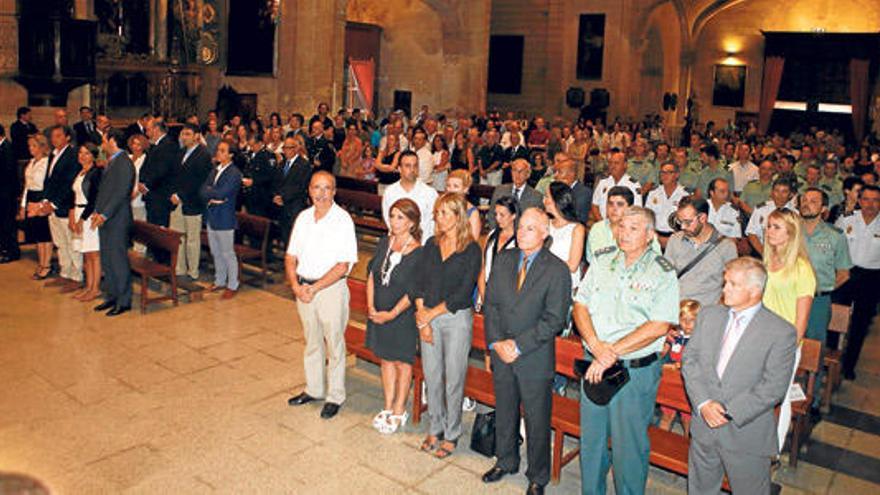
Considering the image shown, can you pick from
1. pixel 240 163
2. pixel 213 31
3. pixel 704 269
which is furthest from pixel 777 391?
pixel 213 31

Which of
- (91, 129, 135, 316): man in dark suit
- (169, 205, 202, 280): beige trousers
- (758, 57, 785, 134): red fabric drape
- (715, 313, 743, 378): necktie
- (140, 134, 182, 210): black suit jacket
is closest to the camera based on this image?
(715, 313, 743, 378): necktie

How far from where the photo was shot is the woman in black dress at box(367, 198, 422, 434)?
16.9 feet

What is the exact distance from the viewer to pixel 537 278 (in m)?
4.43

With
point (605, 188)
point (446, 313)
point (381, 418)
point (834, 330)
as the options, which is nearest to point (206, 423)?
point (381, 418)

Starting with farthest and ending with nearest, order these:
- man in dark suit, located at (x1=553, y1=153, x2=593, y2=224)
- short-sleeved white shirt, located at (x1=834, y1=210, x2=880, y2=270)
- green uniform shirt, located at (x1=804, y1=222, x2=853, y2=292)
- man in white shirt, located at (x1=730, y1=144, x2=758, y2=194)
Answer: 1. man in white shirt, located at (x1=730, y1=144, x2=758, y2=194)
2. short-sleeved white shirt, located at (x1=834, y1=210, x2=880, y2=270)
3. man in dark suit, located at (x1=553, y1=153, x2=593, y2=224)
4. green uniform shirt, located at (x1=804, y1=222, x2=853, y2=292)

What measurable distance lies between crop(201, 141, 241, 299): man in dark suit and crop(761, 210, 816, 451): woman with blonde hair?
5.53 m

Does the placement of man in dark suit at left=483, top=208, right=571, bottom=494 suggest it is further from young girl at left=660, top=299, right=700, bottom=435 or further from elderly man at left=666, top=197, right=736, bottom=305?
elderly man at left=666, top=197, right=736, bottom=305

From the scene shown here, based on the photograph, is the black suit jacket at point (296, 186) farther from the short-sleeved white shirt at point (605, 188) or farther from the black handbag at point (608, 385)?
the black handbag at point (608, 385)

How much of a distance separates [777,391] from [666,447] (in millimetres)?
1055

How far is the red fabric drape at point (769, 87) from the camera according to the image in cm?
2827

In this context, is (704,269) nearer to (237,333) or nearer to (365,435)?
(365,435)

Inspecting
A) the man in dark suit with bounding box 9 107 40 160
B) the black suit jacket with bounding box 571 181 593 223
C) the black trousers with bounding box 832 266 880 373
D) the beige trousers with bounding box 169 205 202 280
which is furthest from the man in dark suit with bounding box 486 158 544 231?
the man in dark suit with bounding box 9 107 40 160

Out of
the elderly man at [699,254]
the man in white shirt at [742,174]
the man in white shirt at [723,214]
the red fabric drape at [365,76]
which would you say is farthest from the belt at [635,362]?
the red fabric drape at [365,76]

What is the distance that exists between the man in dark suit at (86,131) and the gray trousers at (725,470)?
11.7m
